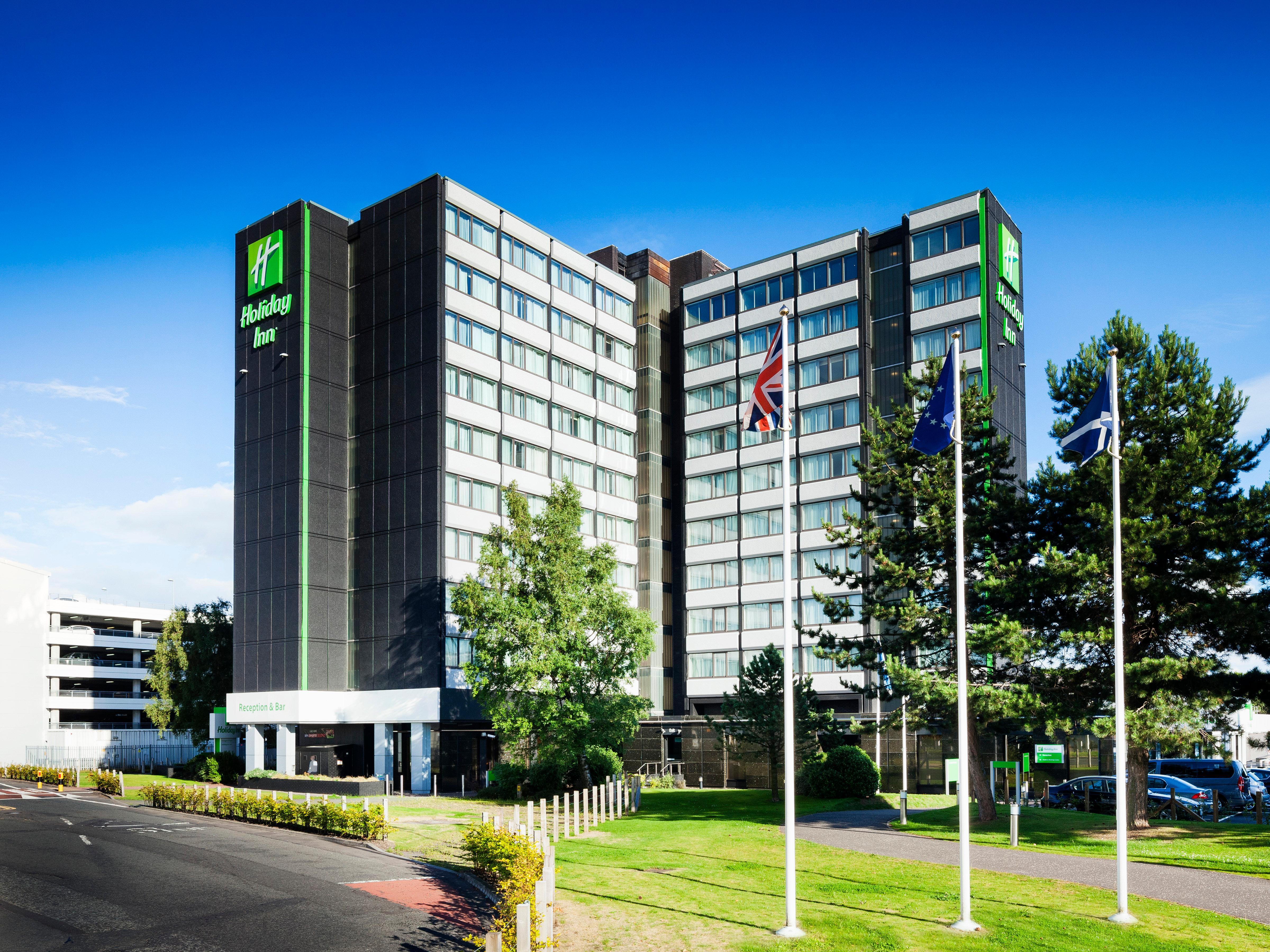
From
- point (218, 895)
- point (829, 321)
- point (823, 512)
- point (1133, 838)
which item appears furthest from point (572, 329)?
point (218, 895)

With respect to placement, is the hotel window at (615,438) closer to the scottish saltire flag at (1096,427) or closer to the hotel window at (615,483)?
the hotel window at (615,483)

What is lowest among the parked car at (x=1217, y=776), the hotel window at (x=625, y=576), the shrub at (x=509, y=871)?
the parked car at (x=1217, y=776)

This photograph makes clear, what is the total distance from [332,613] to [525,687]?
18988 millimetres

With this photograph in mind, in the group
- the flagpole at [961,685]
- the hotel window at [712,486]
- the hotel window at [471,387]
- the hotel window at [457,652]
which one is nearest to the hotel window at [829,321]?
the hotel window at [712,486]

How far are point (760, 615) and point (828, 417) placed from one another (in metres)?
14.2

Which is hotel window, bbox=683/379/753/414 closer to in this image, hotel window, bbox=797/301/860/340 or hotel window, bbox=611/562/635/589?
hotel window, bbox=797/301/860/340

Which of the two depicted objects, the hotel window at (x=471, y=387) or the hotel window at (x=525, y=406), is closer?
the hotel window at (x=471, y=387)

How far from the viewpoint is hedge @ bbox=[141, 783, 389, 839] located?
32875mm

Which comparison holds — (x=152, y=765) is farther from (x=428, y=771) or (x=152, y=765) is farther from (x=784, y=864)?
→ (x=784, y=864)

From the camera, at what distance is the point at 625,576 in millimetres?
75875

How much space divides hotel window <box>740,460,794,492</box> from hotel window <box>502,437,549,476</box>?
1472 centimetres

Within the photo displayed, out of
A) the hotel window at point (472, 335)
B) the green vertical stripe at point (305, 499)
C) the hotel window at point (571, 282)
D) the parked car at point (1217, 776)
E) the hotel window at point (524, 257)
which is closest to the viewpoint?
the parked car at point (1217, 776)

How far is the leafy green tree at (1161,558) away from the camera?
3119cm

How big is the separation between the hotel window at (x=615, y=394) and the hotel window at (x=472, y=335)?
11.1m
